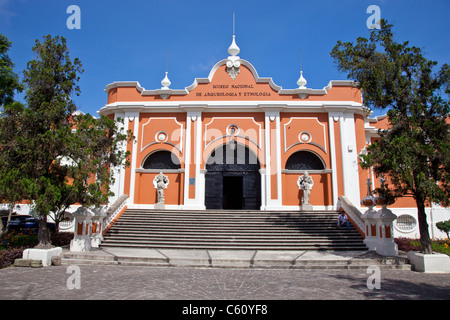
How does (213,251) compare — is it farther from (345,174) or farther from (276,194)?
(345,174)

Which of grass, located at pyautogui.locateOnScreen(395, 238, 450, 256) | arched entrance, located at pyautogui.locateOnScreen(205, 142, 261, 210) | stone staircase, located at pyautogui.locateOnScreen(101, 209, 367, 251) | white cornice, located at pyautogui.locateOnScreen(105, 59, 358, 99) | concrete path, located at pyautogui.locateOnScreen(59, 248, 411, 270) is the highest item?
white cornice, located at pyautogui.locateOnScreen(105, 59, 358, 99)

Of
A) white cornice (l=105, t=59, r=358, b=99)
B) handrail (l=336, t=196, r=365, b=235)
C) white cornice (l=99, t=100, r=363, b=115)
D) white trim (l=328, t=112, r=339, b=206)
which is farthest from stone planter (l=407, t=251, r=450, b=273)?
white cornice (l=105, t=59, r=358, b=99)

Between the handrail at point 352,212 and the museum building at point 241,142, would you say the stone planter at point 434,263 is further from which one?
the museum building at point 241,142

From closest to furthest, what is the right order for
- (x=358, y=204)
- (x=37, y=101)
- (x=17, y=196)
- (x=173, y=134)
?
(x=17, y=196) → (x=37, y=101) → (x=358, y=204) → (x=173, y=134)

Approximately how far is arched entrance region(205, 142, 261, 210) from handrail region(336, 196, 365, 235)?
13.7ft

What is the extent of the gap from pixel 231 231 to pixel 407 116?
7.47 meters

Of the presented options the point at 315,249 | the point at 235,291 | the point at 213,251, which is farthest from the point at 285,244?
the point at 235,291

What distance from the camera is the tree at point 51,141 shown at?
869 centimetres

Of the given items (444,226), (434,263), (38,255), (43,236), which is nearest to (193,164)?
(43,236)

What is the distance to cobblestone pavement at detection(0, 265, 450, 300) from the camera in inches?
219

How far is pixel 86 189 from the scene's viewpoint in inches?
372

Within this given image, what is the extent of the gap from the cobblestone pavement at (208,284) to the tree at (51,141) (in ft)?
6.99

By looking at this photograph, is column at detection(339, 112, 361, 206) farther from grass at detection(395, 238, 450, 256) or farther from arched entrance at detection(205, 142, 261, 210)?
arched entrance at detection(205, 142, 261, 210)
